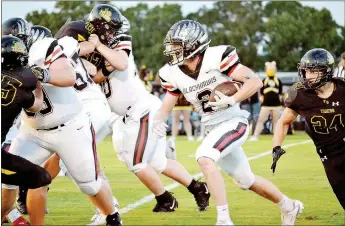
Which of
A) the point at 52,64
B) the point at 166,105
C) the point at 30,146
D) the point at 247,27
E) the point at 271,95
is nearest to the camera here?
the point at 52,64

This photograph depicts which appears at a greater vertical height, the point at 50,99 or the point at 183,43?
the point at 183,43

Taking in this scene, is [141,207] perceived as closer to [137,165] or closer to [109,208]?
[137,165]

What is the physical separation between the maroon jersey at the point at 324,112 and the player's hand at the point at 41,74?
195 cm

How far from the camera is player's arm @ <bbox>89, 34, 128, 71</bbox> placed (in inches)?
277

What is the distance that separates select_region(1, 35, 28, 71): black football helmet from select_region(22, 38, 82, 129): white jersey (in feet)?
1.19

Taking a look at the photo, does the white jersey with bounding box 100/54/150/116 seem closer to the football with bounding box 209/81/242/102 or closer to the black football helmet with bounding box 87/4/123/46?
the black football helmet with bounding box 87/4/123/46

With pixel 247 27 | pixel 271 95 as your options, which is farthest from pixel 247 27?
pixel 271 95

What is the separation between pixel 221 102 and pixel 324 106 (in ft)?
2.59

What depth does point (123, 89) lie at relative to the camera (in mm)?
7723

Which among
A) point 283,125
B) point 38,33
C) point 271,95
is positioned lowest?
point 271,95

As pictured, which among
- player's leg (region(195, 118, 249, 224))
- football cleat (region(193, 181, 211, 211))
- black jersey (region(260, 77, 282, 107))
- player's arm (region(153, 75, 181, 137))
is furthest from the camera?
black jersey (region(260, 77, 282, 107))

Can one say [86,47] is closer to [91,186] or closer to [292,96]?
[91,186]

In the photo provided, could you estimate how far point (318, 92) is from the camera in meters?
6.66

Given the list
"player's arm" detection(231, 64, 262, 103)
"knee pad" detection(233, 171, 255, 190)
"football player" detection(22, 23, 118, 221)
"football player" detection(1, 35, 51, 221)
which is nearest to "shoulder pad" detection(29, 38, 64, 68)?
"football player" detection(1, 35, 51, 221)
